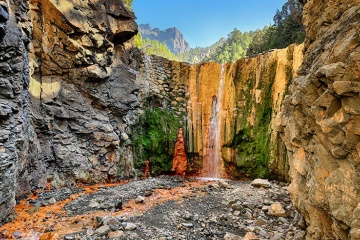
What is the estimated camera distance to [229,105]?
623 inches

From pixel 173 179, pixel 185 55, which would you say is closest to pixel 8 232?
pixel 173 179

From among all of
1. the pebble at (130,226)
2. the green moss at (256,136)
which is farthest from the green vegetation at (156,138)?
the pebble at (130,226)

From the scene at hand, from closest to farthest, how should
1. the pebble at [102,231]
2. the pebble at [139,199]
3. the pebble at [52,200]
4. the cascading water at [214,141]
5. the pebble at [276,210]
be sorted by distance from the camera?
the pebble at [102,231]
the pebble at [276,210]
the pebble at [52,200]
the pebble at [139,199]
the cascading water at [214,141]

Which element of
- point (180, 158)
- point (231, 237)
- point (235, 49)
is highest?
point (235, 49)

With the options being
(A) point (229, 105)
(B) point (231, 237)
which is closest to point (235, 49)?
(A) point (229, 105)

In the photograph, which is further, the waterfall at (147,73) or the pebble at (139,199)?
the waterfall at (147,73)

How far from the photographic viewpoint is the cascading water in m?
15.7

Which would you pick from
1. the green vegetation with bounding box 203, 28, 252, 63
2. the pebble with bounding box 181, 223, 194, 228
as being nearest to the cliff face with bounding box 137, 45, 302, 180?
the pebble with bounding box 181, 223, 194, 228

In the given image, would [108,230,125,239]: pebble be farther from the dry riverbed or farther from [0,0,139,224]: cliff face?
[0,0,139,224]: cliff face

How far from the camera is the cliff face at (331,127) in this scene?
3154mm

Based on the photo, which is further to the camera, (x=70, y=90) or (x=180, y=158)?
(x=180, y=158)

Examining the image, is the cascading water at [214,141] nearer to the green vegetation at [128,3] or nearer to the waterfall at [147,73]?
the waterfall at [147,73]

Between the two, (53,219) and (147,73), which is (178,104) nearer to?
(147,73)

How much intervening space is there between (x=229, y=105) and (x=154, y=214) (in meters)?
9.77
